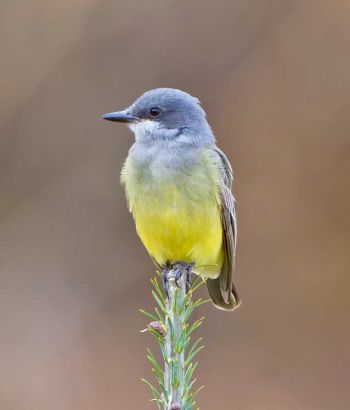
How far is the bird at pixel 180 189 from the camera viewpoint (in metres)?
4.25

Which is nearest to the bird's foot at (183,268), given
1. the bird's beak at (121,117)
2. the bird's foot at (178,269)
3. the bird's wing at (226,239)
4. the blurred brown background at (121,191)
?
the bird's foot at (178,269)

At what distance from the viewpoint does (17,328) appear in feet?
19.4

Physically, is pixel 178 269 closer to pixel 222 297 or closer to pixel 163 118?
pixel 222 297

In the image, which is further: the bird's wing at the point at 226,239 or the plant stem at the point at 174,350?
the bird's wing at the point at 226,239

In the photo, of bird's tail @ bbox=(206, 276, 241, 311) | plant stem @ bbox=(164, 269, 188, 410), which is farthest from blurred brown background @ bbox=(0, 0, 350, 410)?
plant stem @ bbox=(164, 269, 188, 410)

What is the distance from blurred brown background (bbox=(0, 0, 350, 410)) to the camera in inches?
225

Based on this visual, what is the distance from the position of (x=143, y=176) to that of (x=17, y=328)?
2072mm

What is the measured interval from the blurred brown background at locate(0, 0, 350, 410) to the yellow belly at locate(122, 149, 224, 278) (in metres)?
1.42

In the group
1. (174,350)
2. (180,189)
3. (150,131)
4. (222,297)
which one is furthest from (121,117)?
(174,350)

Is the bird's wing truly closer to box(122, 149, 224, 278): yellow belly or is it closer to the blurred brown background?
box(122, 149, 224, 278): yellow belly

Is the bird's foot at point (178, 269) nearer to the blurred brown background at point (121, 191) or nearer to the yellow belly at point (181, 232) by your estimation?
the yellow belly at point (181, 232)

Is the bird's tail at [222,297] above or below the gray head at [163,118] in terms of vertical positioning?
below

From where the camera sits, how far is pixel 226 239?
457 centimetres

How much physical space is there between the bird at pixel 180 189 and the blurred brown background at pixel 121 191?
45.9 inches
